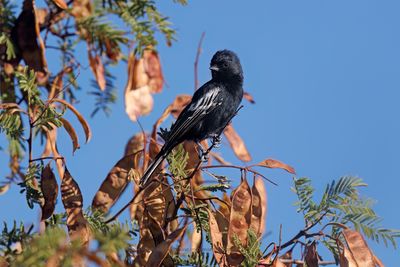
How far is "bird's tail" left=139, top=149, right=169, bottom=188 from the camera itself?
4316 millimetres

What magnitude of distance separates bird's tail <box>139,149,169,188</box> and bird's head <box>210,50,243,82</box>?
2351 millimetres

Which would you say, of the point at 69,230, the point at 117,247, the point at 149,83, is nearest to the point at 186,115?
the point at 149,83

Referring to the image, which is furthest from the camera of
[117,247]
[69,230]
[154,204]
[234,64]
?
[234,64]

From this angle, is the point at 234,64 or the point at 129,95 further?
the point at 234,64

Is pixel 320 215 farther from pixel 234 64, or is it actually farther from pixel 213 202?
pixel 234 64

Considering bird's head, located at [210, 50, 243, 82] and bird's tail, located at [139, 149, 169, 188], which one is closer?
bird's tail, located at [139, 149, 169, 188]

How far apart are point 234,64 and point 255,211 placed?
305 cm

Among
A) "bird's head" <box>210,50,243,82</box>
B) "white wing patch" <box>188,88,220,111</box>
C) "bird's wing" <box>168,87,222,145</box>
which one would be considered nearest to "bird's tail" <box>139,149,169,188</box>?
"bird's wing" <box>168,87,222,145</box>

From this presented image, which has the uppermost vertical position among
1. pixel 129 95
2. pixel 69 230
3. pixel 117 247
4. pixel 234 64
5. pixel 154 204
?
pixel 234 64

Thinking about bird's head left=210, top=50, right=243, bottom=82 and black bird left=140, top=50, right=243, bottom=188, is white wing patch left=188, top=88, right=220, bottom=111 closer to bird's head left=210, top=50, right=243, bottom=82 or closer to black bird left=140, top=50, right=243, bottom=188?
black bird left=140, top=50, right=243, bottom=188

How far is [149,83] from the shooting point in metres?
5.46

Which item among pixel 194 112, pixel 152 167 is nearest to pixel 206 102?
pixel 194 112

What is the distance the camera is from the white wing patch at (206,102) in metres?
6.03

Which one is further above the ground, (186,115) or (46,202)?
(186,115)
